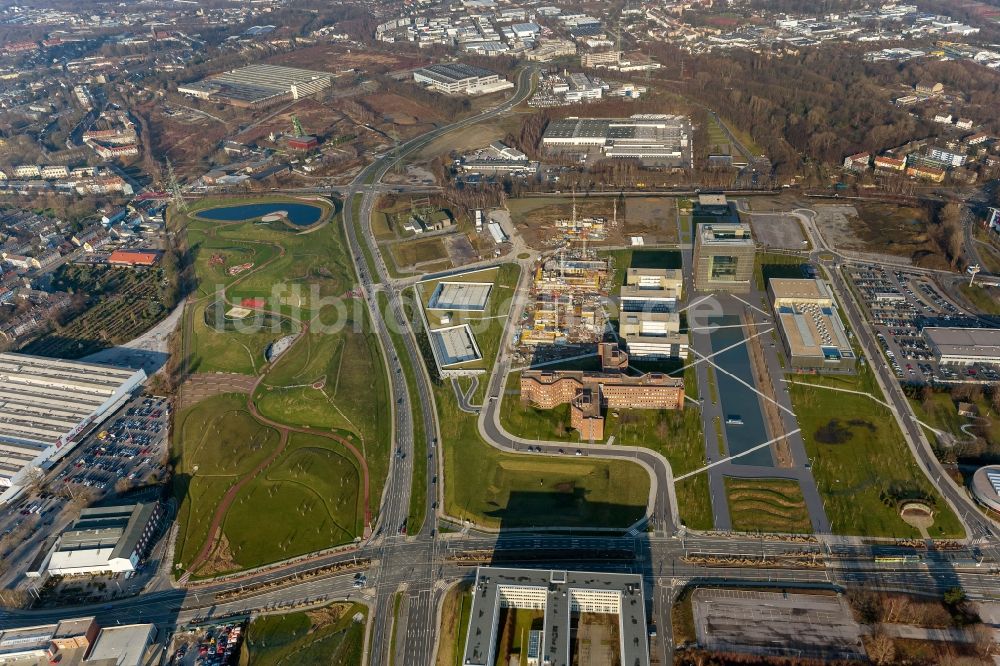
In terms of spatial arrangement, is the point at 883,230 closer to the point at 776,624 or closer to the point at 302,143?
the point at 776,624

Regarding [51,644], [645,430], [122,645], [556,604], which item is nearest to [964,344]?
[645,430]

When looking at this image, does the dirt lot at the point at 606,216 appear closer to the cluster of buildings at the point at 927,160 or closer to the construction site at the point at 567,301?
the construction site at the point at 567,301

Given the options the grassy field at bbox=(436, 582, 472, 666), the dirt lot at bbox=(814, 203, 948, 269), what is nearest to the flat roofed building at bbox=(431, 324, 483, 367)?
the grassy field at bbox=(436, 582, 472, 666)

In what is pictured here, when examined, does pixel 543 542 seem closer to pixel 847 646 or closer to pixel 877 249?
pixel 847 646

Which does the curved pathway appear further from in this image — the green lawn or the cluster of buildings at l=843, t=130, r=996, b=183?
the cluster of buildings at l=843, t=130, r=996, b=183

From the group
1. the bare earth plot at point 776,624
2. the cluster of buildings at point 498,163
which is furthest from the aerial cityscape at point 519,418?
the cluster of buildings at point 498,163

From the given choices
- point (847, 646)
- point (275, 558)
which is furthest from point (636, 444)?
point (275, 558)

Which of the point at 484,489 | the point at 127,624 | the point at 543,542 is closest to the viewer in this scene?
the point at 127,624
